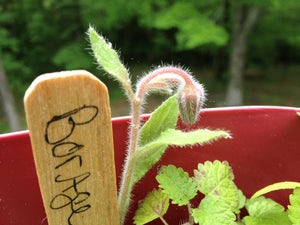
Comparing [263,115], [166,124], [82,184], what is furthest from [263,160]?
[82,184]

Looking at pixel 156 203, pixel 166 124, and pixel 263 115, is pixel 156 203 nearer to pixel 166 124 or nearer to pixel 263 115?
pixel 166 124

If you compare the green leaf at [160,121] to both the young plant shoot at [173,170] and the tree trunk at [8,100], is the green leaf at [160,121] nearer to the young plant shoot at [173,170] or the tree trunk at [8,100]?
the young plant shoot at [173,170]

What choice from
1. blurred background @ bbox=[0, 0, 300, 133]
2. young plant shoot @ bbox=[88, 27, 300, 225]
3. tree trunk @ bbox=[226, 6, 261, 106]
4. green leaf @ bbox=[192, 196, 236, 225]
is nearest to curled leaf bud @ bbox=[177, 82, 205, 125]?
young plant shoot @ bbox=[88, 27, 300, 225]

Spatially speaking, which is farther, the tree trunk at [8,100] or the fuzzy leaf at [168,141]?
the tree trunk at [8,100]

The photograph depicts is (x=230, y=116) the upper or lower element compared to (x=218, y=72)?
upper

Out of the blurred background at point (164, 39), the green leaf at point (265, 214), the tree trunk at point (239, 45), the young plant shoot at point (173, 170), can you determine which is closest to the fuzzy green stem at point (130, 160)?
the young plant shoot at point (173, 170)

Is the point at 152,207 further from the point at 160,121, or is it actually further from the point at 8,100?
the point at 8,100
